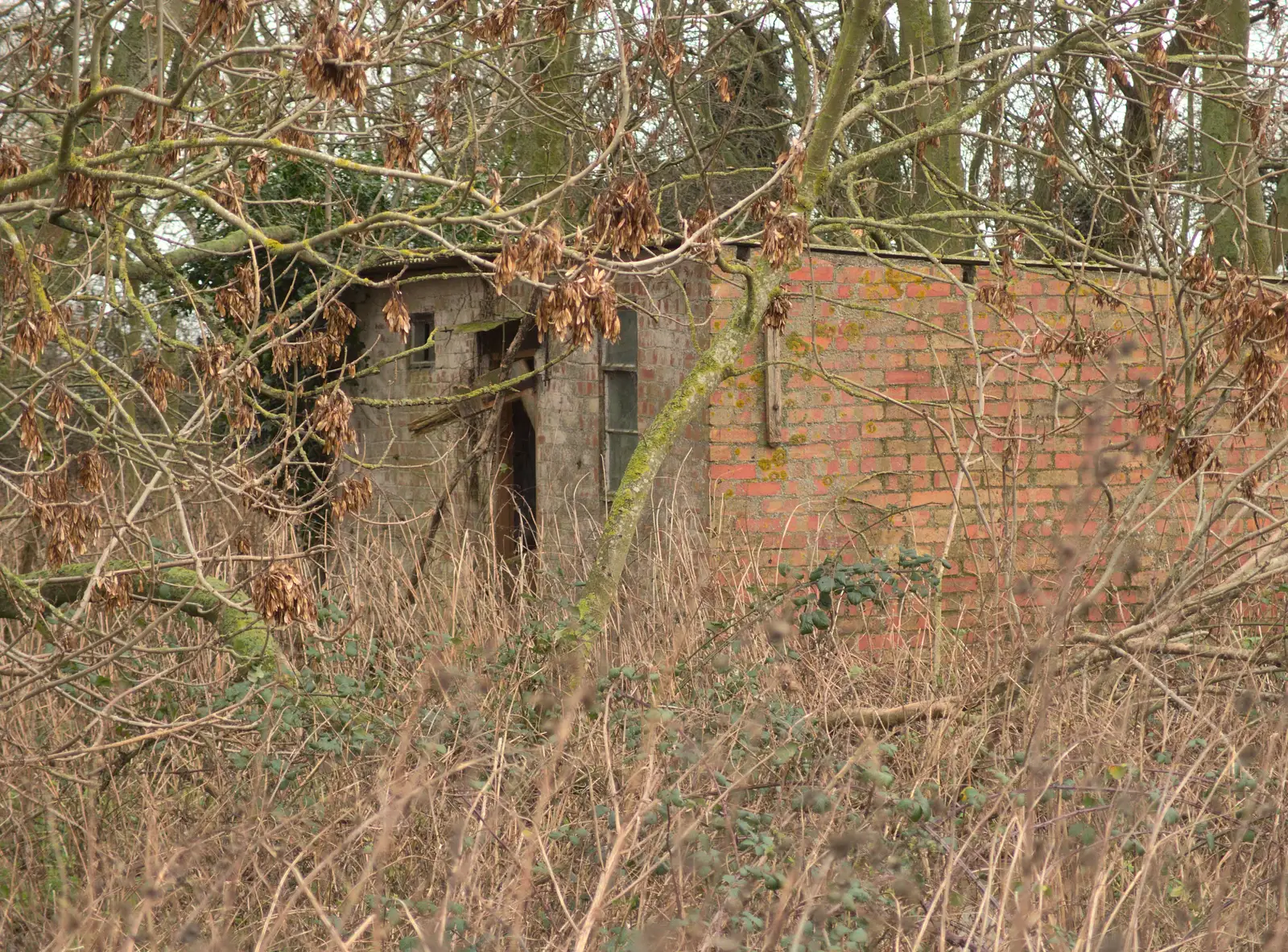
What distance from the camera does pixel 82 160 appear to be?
11.4ft

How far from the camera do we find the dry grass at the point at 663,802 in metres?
3.02

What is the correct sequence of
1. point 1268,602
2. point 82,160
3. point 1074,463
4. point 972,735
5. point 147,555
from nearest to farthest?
point 82,160, point 972,735, point 147,555, point 1268,602, point 1074,463

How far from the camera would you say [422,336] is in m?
10.3

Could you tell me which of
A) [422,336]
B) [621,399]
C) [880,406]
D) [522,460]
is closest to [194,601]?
[621,399]

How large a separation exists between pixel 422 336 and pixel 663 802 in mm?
7356

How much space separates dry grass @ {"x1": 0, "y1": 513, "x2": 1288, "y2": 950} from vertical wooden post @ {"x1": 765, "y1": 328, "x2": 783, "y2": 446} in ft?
4.85

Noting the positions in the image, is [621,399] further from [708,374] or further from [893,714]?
[893,714]

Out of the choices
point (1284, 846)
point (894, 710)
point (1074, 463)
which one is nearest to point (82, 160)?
point (894, 710)

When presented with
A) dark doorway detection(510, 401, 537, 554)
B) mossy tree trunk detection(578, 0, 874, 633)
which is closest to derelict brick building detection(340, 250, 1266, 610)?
mossy tree trunk detection(578, 0, 874, 633)

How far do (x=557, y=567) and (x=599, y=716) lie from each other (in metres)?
3.25

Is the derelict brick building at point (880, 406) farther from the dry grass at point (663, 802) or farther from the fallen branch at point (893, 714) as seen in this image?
the fallen branch at point (893, 714)

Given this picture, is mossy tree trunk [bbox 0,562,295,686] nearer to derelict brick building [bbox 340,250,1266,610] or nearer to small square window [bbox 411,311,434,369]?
derelict brick building [bbox 340,250,1266,610]

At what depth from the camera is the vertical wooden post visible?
24.2 ft

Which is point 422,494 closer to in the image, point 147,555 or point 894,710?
point 147,555
